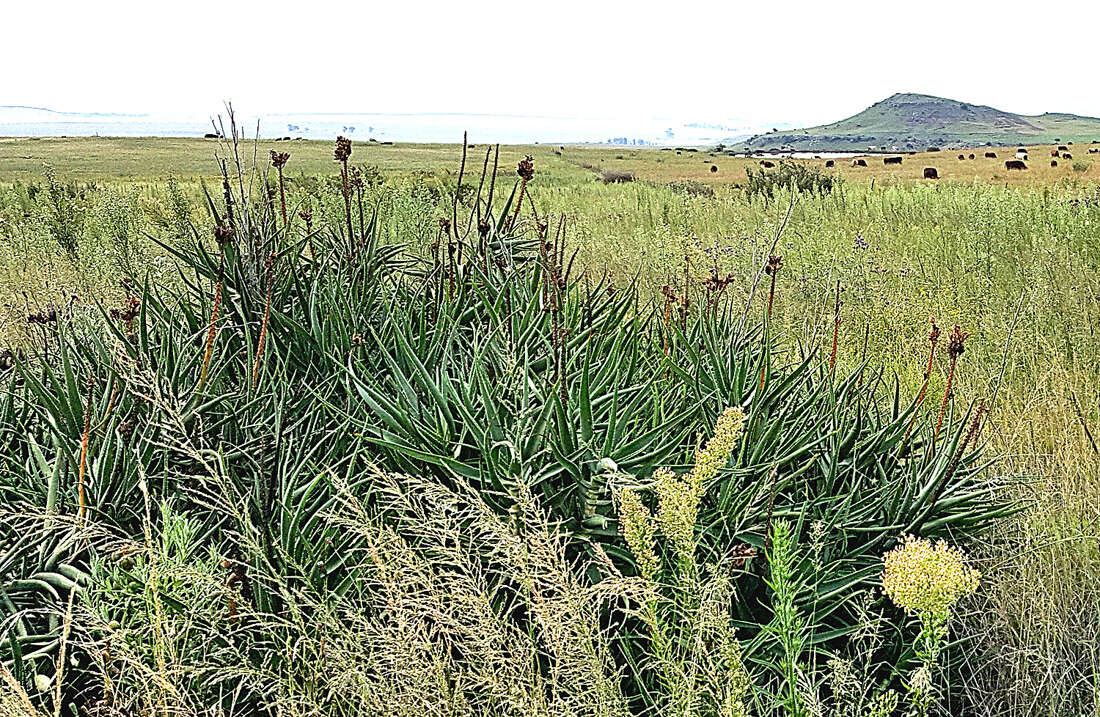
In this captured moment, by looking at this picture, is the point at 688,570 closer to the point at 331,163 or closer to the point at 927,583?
the point at 927,583

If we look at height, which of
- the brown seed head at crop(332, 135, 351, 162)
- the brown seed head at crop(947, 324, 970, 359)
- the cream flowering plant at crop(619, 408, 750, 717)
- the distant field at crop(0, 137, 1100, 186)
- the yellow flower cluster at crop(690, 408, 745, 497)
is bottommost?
the cream flowering plant at crop(619, 408, 750, 717)

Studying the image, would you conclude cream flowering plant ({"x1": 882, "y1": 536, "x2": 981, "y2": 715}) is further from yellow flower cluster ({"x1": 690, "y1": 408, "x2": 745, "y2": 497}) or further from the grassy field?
the grassy field

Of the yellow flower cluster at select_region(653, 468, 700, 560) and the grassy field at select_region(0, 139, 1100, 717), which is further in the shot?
the grassy field at select_region(0, 139, 1100, 717)

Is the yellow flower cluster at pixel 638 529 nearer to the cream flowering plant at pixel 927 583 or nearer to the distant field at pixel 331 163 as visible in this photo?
the cream flowering plant at pixel 927 583

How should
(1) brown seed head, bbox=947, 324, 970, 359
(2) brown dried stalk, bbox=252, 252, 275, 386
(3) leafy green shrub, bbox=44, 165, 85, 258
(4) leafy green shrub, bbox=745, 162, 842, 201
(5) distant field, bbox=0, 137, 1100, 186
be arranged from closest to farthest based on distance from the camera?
(1) brown seed head, bbox=947, 324, 970, 359, (2) brown dried stalk, bbox=252, 252, 275, 386, (3) leafy green shrub, bbox=44, 165, 85, 258, (4) leafy green shrub, bbox=745, 162, 842, 201, (5) distant field, bbox=0, 137, 1100, 186

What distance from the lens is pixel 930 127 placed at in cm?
14112

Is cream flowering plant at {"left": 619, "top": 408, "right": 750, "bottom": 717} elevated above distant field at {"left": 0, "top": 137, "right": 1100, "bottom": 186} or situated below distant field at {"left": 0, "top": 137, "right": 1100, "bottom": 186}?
below

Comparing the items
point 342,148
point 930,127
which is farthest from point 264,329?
point 930,127

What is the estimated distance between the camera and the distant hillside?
112312 mm

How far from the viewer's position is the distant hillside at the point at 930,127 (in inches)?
4422

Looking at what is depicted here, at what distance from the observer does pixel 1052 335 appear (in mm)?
3859

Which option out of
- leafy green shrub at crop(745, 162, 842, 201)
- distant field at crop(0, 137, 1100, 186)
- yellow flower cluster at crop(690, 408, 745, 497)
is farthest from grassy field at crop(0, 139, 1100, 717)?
distant field at crop(0, 137, 1100, 186)

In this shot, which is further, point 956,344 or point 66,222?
point 66,222

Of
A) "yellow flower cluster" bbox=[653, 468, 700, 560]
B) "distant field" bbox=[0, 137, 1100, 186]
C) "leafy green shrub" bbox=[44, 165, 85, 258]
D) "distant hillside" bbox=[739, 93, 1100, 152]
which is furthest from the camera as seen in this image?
"distant hillside" bbox=[739, 93, 1100, 152]
